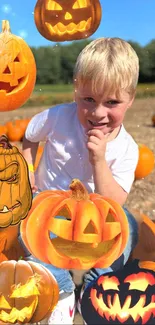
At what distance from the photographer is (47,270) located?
1994 mm

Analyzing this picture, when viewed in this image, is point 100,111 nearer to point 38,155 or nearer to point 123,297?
point 38,155

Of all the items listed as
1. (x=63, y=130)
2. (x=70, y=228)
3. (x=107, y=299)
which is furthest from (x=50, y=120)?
(x=107, y=299)

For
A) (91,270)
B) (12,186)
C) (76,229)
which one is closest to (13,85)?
(12,186)

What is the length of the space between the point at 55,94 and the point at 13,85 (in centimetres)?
15

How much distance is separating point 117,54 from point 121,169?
12.0 inches

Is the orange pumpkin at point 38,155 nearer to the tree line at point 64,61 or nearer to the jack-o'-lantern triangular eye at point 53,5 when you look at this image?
the tree line at point 64,61

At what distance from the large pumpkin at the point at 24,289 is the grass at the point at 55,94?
43 cm

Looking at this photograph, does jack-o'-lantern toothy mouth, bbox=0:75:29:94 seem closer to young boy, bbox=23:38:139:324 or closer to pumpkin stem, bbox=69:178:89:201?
young boy, bbox=23:38:139:324

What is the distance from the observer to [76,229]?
1.93 m

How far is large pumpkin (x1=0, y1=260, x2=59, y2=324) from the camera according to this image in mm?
1995

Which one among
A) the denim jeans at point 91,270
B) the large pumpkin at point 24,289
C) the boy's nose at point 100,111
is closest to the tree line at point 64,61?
the boy's nose at point 100,111

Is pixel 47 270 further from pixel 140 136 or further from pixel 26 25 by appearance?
pixel 26 25

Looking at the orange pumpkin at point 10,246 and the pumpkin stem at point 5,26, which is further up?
the pumpkin stem at point 5,26

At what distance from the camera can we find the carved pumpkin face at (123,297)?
78.4 inches
